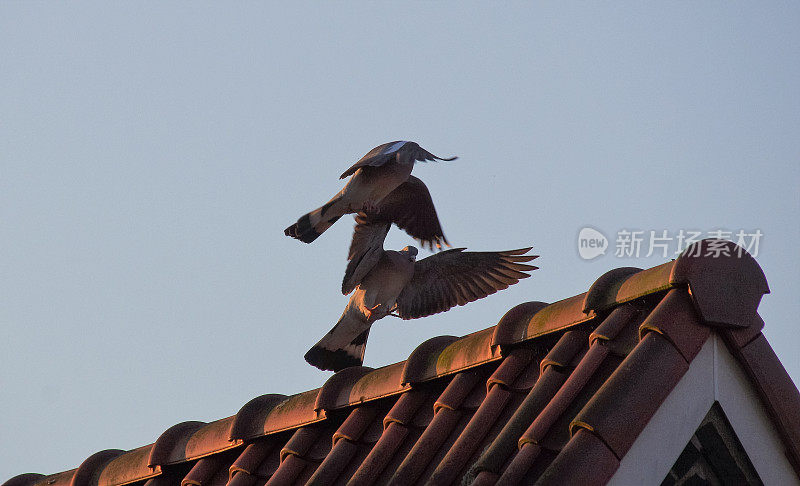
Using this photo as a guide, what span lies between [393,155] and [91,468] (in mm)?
2178

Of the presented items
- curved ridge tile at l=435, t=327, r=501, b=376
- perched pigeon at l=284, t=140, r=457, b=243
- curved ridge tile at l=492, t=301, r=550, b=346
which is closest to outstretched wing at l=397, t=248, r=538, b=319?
perched pigeon at l=284, t=140, r=457, b=243

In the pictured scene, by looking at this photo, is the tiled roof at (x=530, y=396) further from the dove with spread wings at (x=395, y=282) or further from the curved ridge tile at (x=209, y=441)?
the dove with spread wings at (x=395, y=282)

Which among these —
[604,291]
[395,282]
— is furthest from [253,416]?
[604,291]

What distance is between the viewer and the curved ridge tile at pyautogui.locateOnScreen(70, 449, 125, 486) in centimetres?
575

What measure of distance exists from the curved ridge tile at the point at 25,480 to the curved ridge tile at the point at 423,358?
9.53ft

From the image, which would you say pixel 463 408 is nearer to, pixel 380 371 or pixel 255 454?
pixel 380 371

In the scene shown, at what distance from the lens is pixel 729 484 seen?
3.27 metres

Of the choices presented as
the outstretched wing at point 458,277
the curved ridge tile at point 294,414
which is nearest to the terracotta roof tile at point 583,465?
the curved ridge tile at point 294,414

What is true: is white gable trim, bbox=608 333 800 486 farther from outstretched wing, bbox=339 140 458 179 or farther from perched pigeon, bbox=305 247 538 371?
perched pigeon, bbox=305 247 538 371

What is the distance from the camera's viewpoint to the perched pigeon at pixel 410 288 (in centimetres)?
639

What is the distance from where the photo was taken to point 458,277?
685cm

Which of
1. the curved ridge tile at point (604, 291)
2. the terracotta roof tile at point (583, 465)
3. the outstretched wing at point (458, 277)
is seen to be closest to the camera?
the terracotta roof tile at point (583, 465)

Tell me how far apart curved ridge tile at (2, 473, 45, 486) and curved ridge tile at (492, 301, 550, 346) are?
3.37 metres

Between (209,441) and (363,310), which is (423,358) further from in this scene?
(363,310)
